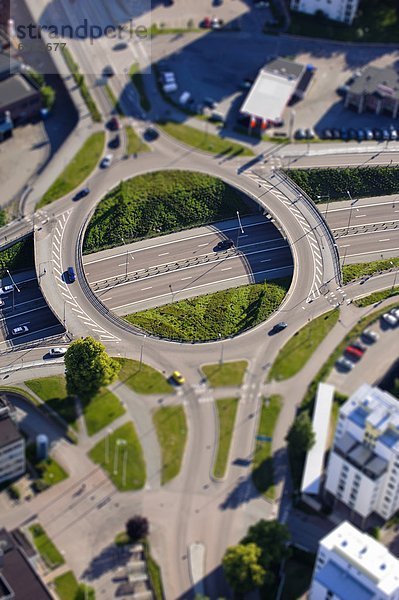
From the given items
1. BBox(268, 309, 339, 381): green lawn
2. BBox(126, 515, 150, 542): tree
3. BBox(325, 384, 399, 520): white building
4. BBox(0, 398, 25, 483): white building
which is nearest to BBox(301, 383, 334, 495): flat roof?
BBox(325, 384, 399, 520): white building

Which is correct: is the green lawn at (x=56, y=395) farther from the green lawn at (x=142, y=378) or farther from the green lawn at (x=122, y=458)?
the green lawn at (x=142, y=378)

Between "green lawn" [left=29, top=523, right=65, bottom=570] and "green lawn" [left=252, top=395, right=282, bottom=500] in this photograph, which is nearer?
"green lawn" [left=29, top=523, right=65, bottom=570]

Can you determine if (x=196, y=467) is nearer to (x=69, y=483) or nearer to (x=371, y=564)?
(x=69, y=483)

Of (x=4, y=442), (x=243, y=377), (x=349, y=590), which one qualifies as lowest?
(x=349, y=590)

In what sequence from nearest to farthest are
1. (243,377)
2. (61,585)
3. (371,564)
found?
1. (371,564)
2. (61,585)
3. (243,377)

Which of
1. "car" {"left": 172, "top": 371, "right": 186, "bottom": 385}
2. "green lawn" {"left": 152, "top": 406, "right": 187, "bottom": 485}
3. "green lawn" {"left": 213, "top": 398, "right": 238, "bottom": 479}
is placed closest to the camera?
"green lawn" {"left": 213, "top": 398, "right": 238, "bottom": 479}

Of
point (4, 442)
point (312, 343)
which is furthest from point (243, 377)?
point (4, 442)

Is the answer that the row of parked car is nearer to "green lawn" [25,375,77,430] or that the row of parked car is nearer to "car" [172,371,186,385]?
"car" [172,371,186,385]
